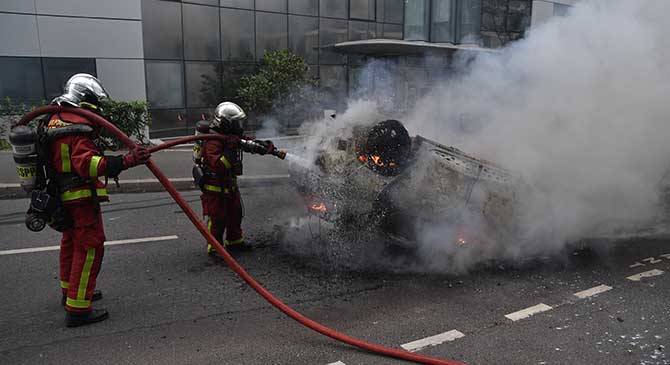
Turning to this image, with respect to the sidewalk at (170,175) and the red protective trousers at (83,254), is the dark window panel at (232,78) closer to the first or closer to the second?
the sidewalk at (170,175)

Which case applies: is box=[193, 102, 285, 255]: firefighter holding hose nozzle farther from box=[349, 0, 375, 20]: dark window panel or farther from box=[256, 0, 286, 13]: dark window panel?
box=[349, 0, 375, 20]: dark window panel

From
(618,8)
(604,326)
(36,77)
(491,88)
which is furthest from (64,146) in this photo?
(36,77)

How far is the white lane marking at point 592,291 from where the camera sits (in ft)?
14.3

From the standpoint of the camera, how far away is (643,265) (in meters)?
5.12

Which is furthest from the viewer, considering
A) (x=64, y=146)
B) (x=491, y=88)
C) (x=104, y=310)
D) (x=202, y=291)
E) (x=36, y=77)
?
(x=36, y=77)

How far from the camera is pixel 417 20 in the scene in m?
19.2

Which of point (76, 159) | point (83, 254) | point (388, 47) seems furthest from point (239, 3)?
point (83, 254)

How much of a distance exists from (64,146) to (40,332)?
1.37 m

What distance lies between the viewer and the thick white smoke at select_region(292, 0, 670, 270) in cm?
536

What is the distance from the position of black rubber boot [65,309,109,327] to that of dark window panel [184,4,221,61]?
12.4 metres

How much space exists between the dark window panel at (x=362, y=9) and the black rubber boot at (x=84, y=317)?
1617cm

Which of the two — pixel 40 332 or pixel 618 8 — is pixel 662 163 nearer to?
pixel 618 8

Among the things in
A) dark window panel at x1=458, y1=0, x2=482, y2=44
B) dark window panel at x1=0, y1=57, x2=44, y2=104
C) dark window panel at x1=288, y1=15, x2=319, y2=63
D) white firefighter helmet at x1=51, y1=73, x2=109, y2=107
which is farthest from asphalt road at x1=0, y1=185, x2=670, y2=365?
dark window panel at x1=458, y1=0, x2=482, y2=44

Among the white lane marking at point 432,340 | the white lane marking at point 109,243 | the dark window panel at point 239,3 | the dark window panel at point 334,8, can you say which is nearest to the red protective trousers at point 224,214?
the white lane marking at point 109,243
